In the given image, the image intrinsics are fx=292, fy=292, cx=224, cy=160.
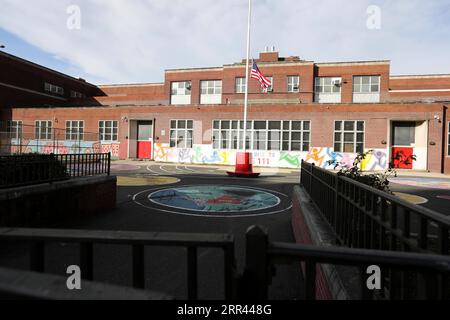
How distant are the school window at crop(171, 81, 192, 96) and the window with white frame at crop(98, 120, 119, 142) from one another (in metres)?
10.0

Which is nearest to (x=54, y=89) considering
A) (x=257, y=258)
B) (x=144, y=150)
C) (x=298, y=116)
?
(x=144, y=150)

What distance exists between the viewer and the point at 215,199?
36.0ft

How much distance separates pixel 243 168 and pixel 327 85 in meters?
22.3

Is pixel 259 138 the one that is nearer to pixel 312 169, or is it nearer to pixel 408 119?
pixel 408 119

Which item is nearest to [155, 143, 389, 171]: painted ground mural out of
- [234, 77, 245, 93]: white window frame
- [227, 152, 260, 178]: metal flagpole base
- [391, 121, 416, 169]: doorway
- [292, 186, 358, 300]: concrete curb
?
[391, 121, 416, 169]: doorway

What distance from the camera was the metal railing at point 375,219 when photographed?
1881 millimetres

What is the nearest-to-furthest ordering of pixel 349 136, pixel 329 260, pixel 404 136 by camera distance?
1. pixel 329 260
2. pixel 349 136
3. pixel 404 136

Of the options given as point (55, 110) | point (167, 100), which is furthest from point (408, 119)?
point (55, 110)

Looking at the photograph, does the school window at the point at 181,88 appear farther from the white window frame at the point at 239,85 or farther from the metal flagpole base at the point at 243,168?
the metal flagpole base at the point at 243,168

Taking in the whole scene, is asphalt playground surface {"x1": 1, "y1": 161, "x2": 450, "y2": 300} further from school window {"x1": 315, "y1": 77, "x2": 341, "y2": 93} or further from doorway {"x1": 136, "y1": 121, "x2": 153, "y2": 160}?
school window {"x1": 315, "y1": 77, "x2": 341, "y2": 93}

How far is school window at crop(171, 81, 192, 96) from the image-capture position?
39969 mm

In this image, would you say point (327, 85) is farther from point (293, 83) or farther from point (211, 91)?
point (211, 91)
